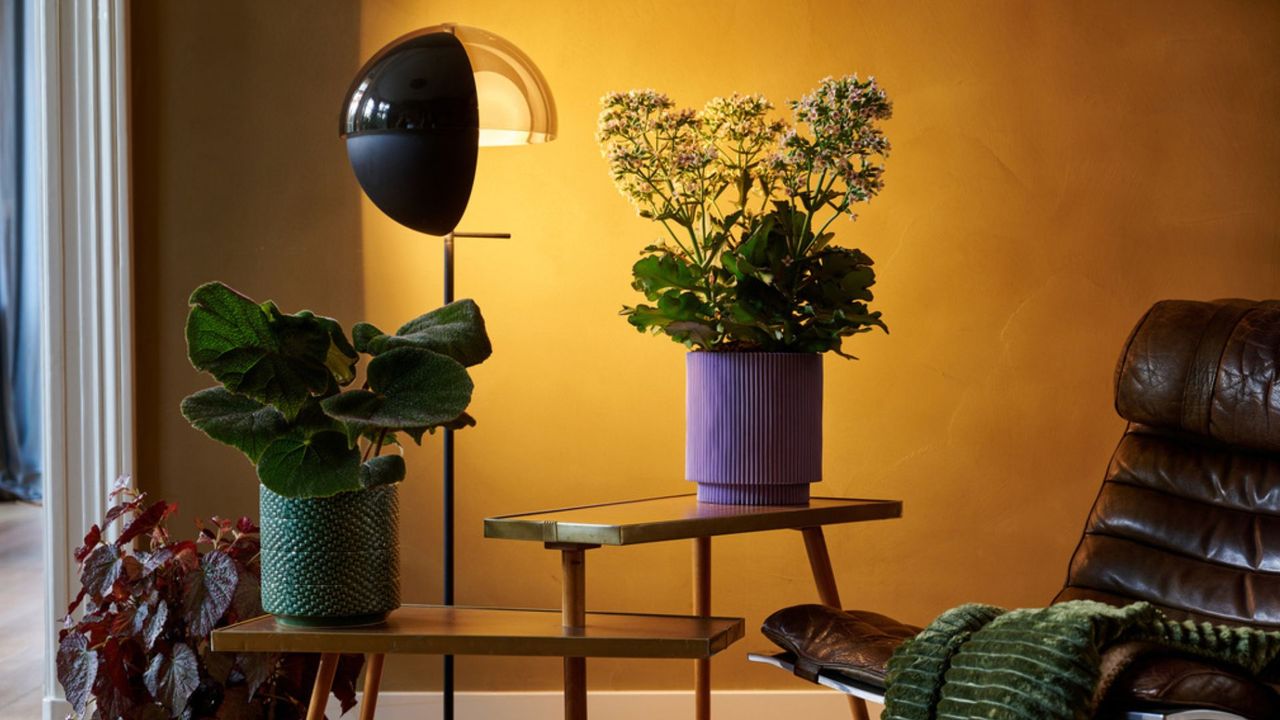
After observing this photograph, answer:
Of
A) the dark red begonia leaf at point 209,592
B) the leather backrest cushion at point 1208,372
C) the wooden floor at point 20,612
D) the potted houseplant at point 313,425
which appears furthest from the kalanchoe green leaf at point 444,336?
the wooden floor at point 20,612

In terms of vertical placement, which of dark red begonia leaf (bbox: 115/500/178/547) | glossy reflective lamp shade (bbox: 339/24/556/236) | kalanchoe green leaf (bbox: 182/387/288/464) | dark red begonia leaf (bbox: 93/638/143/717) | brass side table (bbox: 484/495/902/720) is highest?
glossy reflective lamp shade (bbox: 339/24/556/236)

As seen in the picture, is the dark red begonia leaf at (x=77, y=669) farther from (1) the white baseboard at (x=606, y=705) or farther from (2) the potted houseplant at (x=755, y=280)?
(2) the potted houseplant at (x=755, y=280)

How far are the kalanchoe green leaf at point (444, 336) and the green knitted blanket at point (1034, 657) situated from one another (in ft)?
2.09

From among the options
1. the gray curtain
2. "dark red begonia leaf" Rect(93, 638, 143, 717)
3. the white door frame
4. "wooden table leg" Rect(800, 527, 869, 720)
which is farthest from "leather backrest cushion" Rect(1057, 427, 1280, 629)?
the gray curtain

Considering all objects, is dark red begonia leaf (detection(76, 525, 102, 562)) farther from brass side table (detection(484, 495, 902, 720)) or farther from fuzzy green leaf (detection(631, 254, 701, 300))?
fuzzy green leaf (detection(631, 254, 701, 300))

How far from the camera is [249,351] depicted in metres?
1.37

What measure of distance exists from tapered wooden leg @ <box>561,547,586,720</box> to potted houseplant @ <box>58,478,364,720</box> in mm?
602

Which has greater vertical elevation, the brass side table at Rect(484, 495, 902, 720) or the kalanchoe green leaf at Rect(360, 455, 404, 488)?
the kalanchoe green leaf at Rect(360, 455, 404, 488)

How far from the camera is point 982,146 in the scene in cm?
246

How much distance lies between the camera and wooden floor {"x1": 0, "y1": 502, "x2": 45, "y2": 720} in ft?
8.64

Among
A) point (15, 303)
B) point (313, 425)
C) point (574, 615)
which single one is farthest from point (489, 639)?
point (15, 303)

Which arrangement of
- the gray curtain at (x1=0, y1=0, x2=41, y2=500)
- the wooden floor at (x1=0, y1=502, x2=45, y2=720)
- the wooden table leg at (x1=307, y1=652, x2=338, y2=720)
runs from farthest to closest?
the gray curtain at (x1=0, y1=0, x2=41, y2=500)
the wooden floor at (x1=0, y1=502, x2=45, y2=720)
the wooden table leg at (x1=307, y1=652, x2=338, y2=720)

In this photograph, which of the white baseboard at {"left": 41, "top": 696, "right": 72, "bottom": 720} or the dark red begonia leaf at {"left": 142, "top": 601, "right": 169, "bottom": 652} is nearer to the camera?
the dark red begonia leaf at {"left": 142, "top": 601, "right": 169, "bottom": 652}

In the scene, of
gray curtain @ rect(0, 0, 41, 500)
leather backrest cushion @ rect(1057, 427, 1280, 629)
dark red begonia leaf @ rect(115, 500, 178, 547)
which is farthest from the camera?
gray curtain @ rect(0, 0, 41, 500)
